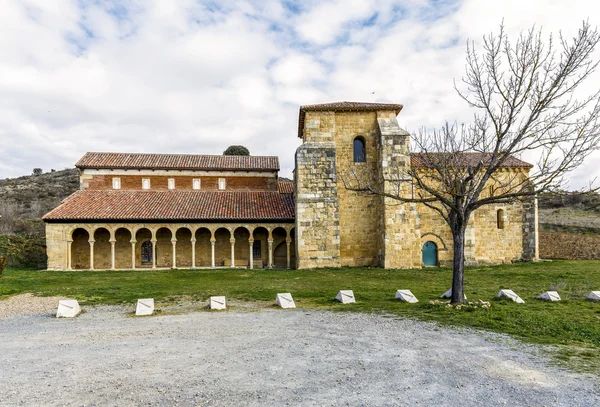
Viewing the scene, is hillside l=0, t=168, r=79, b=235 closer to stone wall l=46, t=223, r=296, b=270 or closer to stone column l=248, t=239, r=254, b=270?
stone wall l=46, t=223, r=296, b=270

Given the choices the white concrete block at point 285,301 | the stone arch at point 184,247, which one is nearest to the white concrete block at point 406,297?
the white concrete block at point 285,301

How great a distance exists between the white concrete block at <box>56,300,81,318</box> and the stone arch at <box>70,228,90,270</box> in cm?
1657

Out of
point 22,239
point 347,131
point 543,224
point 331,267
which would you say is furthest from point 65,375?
point 543,224

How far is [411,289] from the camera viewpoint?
14.2 metres

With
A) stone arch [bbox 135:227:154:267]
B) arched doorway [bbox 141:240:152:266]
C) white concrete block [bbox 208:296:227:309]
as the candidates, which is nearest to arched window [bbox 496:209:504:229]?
white concrete block [bbox 208:296:227:309]

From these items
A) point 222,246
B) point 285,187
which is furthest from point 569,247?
point 222,246

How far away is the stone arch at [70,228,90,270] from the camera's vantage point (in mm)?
25562

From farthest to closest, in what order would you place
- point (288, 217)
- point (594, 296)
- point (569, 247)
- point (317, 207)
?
1. point (569, 247)
2. point (288, 217)
3. point (317, 207)
4. point (594, 296)

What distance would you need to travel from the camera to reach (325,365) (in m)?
6.10

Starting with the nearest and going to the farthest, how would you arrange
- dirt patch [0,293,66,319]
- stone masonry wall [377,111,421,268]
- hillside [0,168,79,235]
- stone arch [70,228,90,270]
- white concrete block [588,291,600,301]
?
white concrete block [588,291,600,301], dirt patch [0,293,66,319], stone masonry wall [377,111,421,268], stone arch [70,228,90,270], hillside [0,168,79,235]

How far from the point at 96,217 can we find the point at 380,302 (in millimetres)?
19904

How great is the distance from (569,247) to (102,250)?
111ft

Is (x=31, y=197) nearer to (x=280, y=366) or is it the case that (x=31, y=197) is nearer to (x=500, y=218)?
(x=500, y=218)

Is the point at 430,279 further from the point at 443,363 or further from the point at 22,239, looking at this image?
the point at 22,239
